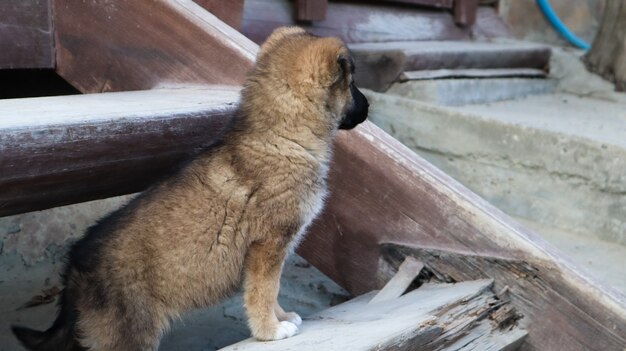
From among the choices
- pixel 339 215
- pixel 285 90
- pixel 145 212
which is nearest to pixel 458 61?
pixel 339 215

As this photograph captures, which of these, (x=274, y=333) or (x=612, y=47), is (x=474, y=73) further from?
(x=274, y=333)

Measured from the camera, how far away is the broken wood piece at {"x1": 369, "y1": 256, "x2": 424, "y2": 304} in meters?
2.80

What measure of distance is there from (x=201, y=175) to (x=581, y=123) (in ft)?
9.49

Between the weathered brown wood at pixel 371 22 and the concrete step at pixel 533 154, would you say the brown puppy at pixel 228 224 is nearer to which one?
the concrete step at pixel 533 154

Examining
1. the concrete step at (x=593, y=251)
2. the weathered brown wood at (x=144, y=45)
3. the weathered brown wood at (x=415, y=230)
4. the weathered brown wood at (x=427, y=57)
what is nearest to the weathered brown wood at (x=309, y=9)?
the weathered brown wood at (x=427, y=57)

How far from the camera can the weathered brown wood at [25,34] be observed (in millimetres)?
3098

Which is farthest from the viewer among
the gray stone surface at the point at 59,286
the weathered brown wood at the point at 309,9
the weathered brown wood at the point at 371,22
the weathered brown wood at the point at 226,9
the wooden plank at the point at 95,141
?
the weathered brown wood at the point at 309,9

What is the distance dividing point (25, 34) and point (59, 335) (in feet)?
4.29

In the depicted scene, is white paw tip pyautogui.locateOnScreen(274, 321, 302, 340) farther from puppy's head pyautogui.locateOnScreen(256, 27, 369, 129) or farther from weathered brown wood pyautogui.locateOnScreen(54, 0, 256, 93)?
weathered brown wood pyautogui.locateOnScreen(54, 0, 256, 93)

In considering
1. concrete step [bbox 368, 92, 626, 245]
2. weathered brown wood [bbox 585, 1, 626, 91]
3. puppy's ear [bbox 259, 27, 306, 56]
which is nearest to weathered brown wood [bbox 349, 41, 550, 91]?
concrete step [bbox 368, 92, 626, 245]

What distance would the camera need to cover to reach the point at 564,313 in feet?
8.63

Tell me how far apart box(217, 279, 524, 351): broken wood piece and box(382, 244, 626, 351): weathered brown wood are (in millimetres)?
46

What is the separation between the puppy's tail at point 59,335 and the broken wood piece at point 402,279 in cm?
99

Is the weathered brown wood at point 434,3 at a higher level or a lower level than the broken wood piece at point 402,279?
higher
